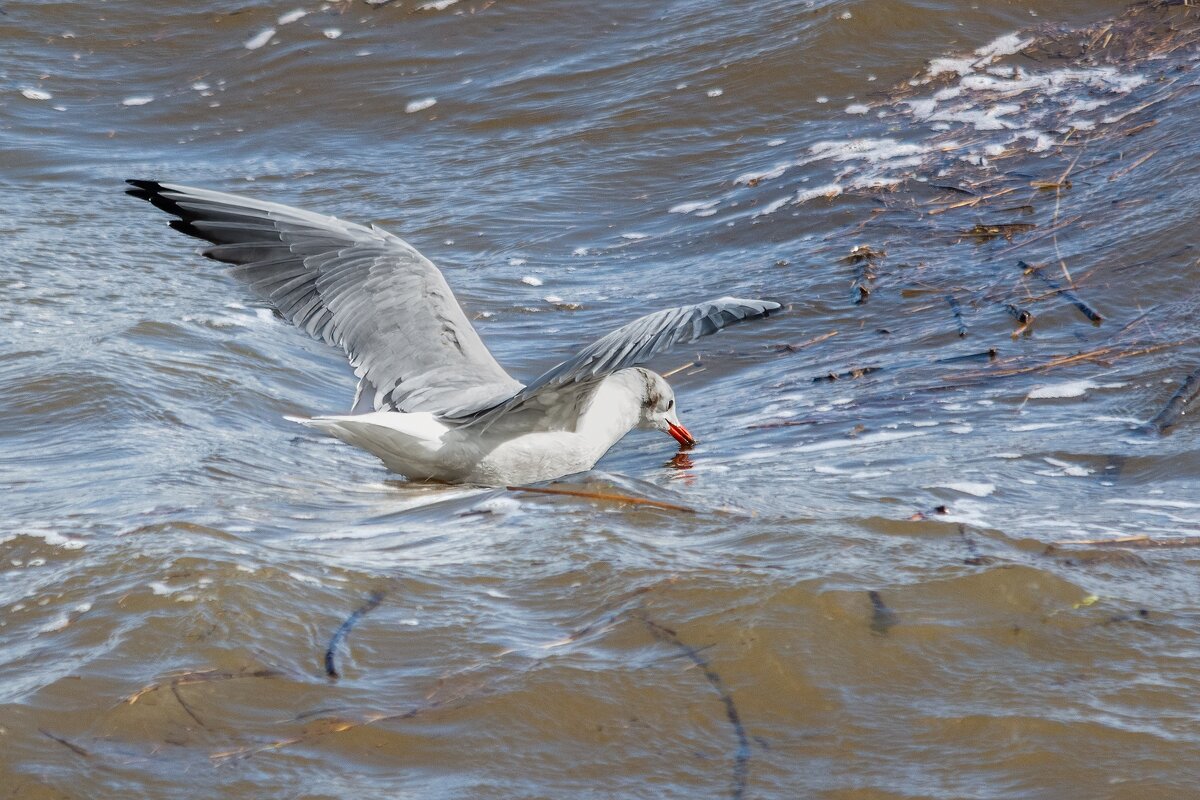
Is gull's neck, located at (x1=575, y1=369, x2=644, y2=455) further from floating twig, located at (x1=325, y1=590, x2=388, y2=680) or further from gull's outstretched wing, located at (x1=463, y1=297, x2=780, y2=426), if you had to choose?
floating twig, located at (x1=325, y1=590, x2=388, y2=680)

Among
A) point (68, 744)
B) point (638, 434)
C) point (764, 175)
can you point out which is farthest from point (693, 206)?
point (68, 744)

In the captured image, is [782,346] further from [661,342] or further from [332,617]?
[332,617]

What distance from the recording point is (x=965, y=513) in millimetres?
3502

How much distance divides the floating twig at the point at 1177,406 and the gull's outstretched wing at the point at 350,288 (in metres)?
2.23

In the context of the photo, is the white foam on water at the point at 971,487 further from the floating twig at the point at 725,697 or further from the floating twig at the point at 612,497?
the floating twig at the point at 725,697

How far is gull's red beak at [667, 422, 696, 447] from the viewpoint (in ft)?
15.9

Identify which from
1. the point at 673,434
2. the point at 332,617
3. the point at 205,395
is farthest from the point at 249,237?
the point at 332,617

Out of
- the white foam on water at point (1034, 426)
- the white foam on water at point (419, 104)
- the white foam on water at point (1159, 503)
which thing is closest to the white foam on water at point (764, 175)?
the white foam on water at point (419, 104)

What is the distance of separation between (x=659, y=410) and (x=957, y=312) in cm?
167

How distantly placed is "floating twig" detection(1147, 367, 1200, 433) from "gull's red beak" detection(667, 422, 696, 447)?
158 centimetres

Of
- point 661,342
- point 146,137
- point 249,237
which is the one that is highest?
point 146,137

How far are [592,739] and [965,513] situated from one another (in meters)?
1.51

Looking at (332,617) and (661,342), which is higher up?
(661,342)

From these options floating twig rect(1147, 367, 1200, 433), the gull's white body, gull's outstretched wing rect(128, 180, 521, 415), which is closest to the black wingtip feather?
gull's outstretched wing rect(128, 180, 521, 415)
